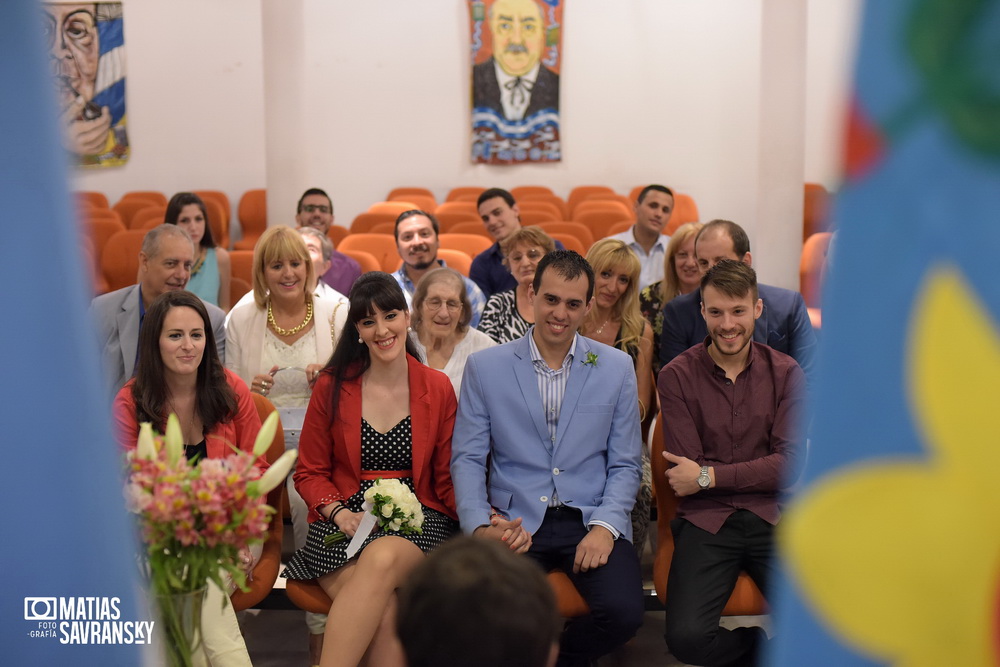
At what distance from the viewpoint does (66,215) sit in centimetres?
72

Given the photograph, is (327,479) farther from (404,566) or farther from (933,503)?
(933,503)

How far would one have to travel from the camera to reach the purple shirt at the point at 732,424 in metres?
2.99

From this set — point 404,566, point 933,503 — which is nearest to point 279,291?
point 404,566

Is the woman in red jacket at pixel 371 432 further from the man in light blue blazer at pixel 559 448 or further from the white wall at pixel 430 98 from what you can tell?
the white wall at pixel 430 98

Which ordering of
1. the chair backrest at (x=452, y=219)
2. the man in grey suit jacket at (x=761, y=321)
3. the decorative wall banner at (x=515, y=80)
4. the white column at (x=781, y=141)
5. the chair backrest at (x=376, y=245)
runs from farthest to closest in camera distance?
the decorative wall banner at (x=515, y=80)
the chair backrest at (x=452, y=219)
the white column at (x=781, y=141)
the chair backrest at (x=376, y=245)
the man in grey suit jacket at (x=761, y=321)

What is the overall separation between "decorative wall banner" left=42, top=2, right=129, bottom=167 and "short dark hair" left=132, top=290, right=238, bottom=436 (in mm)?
8623

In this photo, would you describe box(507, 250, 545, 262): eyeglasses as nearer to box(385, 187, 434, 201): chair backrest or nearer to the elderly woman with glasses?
the elderly woman with glasses

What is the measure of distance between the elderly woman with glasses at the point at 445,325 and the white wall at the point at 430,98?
7.55 m

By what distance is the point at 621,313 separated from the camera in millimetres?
3898

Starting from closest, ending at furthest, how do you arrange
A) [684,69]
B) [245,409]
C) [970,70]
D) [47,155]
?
[970,70] → [47,155] → [245,409] → [684,69]

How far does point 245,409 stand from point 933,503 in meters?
2.61

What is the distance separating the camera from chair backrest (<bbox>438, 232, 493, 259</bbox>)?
650cm

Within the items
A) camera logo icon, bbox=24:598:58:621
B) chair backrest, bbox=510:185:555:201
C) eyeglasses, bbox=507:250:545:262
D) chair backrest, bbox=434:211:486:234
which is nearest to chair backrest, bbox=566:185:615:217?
chair backrest, bbox=510:185:555:201

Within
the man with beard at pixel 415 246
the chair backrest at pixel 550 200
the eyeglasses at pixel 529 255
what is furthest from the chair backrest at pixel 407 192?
the eyeglasses at pixel 529 255
